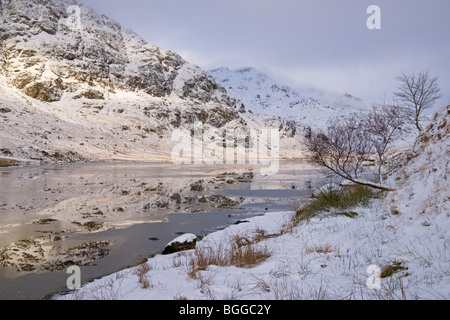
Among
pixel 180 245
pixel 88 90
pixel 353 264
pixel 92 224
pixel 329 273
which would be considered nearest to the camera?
pixel 329 273

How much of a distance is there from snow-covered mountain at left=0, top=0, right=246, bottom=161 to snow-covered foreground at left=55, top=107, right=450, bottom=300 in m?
47.8

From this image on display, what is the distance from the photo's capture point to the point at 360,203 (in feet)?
27.5

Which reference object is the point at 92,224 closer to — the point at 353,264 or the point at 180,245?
the point at 180,245

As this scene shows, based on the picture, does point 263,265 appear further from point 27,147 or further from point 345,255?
point 27,147

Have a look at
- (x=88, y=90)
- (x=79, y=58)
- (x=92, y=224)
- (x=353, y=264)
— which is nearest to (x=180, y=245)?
(x=353, y=264)

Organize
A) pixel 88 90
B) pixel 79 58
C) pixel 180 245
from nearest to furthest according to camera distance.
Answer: pixel 180 245, pixel 88 90, pixel 79 58

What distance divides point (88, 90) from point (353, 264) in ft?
348

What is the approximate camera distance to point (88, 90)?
3809 inches

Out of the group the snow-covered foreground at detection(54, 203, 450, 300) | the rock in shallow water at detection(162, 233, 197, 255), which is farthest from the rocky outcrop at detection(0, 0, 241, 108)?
the snow-covered foreground at detection(54, 203, 450, 300)

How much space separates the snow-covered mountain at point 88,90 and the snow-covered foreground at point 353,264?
1882 inches

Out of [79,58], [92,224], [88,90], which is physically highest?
[79,58]

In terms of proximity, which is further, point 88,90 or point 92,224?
point 88,90

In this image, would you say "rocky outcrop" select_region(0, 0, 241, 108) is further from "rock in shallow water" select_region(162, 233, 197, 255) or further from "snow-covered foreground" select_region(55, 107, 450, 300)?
"snow-covered foreground" select_region(55, 107, 450, 300)

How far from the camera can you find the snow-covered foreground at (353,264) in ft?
11.3
